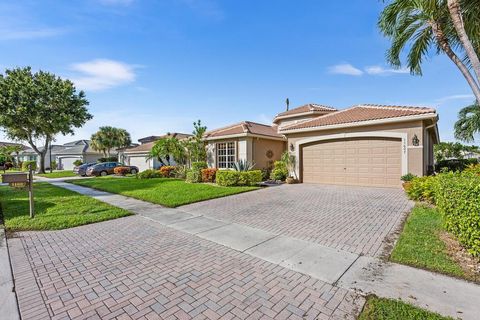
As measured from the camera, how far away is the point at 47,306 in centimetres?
304

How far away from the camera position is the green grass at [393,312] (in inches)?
106

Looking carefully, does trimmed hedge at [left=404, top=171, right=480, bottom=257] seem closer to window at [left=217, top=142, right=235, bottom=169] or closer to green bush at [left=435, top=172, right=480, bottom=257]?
green bush at [left=435, top=172, right=480, bottom=257]

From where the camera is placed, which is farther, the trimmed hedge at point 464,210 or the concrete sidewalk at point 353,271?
the trimmed hedge at point 464,210

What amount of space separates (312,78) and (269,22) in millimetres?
6641

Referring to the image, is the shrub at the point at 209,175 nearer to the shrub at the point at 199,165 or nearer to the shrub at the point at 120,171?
the shrub at the point at 199,165

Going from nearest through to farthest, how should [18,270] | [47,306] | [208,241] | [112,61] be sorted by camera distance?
[47,306]
[18,270]
[208,241]
[112,61]

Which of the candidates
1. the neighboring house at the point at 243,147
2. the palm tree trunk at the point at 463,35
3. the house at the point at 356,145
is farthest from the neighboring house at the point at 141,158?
the palm tree trunk at the point at 463,35

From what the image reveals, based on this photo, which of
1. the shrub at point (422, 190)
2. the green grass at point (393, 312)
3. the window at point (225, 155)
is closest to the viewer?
the green grass at point (393, 312)

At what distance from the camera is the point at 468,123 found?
20.3 meters

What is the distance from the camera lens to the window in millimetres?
17403

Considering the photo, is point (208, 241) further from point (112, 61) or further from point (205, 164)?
point (205, 164)

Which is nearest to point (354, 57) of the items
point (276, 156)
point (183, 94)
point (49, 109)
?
point (276, 156)

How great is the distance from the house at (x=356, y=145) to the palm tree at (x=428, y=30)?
3213mm

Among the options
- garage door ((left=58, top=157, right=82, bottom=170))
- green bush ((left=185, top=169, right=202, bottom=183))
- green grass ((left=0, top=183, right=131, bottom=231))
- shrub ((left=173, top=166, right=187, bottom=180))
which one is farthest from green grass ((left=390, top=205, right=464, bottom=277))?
garage door ((left=58, top=157, right=82, bottom=170))
